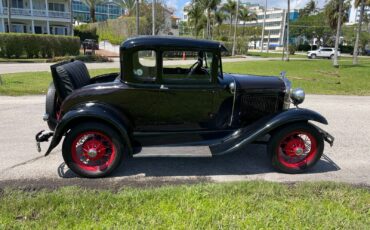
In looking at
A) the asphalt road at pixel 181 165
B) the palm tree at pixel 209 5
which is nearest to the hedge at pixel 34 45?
the palm tree at pixel 209 5

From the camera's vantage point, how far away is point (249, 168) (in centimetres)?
431

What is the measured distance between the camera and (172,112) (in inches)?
163

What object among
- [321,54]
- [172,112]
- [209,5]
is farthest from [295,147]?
[321,54]

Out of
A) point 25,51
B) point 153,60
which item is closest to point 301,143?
point 153,60

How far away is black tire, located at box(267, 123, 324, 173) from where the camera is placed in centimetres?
405

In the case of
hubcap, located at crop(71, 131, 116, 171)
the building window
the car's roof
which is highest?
the building window

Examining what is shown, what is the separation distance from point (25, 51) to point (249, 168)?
26.6 metres

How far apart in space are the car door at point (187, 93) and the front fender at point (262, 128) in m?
0.40

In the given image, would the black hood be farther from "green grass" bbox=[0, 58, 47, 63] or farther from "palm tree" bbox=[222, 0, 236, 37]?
"palm tree" bbox=[222, 0, 236, 37]

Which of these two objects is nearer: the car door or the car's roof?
the car's roof

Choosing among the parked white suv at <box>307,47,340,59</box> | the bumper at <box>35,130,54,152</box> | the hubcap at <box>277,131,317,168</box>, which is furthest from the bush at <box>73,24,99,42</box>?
the hubcap at <box>277,131,317,168</box>

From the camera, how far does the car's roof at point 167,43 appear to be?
3895 millimetres

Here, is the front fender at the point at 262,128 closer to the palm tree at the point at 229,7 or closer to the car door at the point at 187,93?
the car door at the point at 187,93

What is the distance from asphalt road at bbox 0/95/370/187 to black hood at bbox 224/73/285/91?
42.6 inches
